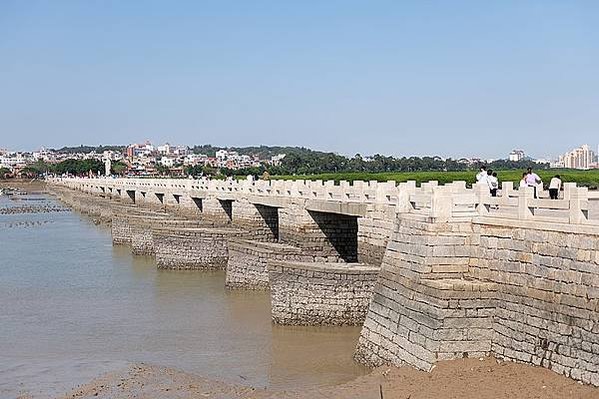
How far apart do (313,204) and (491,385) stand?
1260 centimetres

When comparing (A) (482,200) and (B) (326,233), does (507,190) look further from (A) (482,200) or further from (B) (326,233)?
(B) (326,233)

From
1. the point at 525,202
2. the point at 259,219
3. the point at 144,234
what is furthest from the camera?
the point at 144,234

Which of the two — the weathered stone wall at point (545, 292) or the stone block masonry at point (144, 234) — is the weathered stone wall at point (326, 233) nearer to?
the stone block masonry at point (144, 234)

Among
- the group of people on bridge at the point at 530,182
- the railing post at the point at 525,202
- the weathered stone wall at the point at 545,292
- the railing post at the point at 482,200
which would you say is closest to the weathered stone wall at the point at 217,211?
the group of people on bridge at the point at 530,182

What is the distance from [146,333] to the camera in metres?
18.6

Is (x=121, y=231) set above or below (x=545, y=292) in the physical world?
below

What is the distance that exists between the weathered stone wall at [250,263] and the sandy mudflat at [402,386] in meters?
7.76

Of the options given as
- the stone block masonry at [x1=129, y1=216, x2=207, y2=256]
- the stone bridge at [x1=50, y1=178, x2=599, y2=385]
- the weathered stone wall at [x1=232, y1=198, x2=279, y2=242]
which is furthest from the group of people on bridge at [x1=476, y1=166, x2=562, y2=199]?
the stone block masonry at [x1=129, y1=216, x2=207, y2=256]

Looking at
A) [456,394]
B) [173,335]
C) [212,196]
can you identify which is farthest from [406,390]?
[212,196]

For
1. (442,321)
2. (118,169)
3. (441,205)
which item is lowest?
(442,321)

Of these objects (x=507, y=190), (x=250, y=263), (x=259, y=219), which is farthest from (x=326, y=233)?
(x=507, y=190)

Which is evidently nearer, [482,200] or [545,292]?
[545,292]

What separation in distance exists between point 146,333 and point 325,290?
14.7 ft

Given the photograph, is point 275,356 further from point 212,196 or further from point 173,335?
point 212,196
